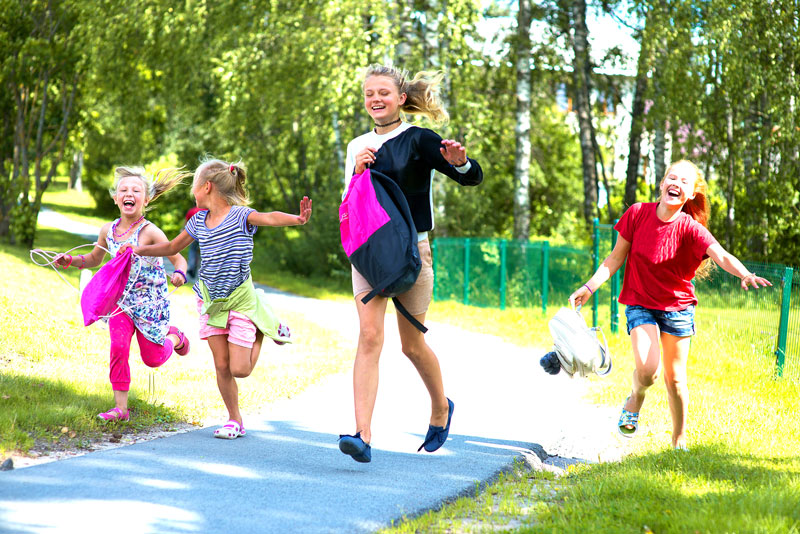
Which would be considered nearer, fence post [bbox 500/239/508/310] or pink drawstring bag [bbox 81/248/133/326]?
pink drawstring bag [bbox 81/248/133/326]

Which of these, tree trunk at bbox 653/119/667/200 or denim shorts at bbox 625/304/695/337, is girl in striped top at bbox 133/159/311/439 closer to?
denim shorts at bbox 625/304/695/337

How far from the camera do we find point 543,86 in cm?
2361

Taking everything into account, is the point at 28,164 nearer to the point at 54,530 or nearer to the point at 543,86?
the point at 543,86

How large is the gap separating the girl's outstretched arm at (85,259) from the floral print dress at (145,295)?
7 cm

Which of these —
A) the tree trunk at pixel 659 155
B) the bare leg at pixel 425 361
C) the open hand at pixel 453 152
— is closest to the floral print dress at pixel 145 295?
the bare leg at pixel 425 361

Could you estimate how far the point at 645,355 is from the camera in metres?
5.48

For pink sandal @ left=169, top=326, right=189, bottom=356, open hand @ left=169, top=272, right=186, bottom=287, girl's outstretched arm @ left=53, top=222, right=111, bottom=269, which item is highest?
girl's outstretched arm @ left=53, top=222, right=111, bottom=269

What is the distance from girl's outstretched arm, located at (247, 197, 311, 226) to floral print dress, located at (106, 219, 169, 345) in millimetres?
897

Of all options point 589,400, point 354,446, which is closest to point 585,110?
point 589,400

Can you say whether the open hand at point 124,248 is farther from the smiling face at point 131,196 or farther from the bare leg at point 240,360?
the bare leg at point 240,360

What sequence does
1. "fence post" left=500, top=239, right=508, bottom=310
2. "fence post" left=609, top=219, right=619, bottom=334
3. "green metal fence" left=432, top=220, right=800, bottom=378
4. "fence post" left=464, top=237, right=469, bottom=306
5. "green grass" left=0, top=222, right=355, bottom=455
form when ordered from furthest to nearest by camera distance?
"fence post" left=464, top=237, right=469, bottom=306 → "fence post" left=500, top=239, right=508, bottom=310 → "fence post" left=609, top=219, right=619, bottom=334 → "green metal fence" left=432, top=220, right=800, bottom=378 → "green grass" left=0, top=222, right=355, bottom=455

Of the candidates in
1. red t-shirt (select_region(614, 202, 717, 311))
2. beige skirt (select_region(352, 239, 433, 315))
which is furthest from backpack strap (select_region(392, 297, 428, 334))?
red t-shirt (select_region(614, 202, 717, 311))

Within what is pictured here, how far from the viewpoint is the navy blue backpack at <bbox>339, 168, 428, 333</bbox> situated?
4762 millimetres

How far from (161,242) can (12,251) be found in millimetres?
15740
